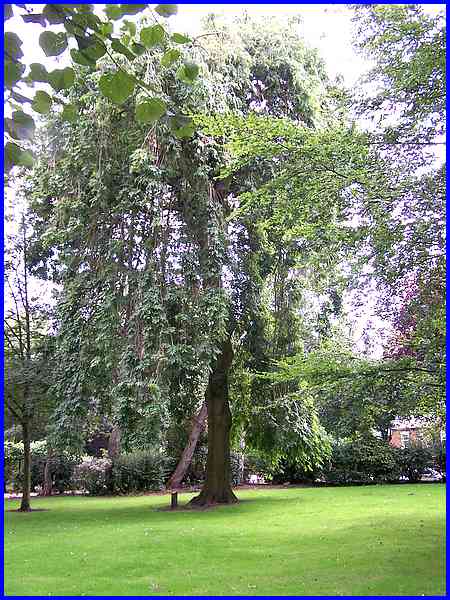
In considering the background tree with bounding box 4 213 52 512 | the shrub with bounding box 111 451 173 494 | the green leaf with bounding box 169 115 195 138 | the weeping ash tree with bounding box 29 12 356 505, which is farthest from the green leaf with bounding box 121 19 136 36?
the shrub with bounding box 111 451 173 494

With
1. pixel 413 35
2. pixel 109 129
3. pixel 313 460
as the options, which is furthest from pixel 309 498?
pixel 413 35

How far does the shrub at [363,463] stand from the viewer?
2089 centimetres

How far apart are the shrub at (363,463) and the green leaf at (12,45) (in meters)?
20.0

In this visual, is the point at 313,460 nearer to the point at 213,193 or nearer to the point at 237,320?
the point at 237,320

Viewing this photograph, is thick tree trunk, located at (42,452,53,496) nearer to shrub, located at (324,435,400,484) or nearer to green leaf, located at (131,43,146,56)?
shrub, located at (324,435,400,484)

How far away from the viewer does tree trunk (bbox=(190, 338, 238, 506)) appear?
1567 centimetres

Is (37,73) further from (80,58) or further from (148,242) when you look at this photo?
(148,242)

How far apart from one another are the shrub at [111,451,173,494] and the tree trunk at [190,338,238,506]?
4.76m

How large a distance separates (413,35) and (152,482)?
1707 centimetres

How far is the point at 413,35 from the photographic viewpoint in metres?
7.21

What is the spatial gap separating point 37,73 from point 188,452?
20.1 metres

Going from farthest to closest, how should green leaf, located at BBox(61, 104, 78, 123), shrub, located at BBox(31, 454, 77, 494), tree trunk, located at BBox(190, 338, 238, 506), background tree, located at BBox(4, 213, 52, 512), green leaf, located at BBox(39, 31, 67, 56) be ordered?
shrub, located at BBox(31, 454, 77, 494) < tree trunk, located at BBox(190, 338, 238, 506) < background tree, located at BBox(4, 213, 52, 512) < green leaf, located at BBox(61, 104, 78, 123) < green leaf, located at BBox(39, 31, 67, 56)

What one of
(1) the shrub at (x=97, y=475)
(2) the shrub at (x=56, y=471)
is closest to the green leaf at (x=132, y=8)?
(1) the shrub at (x=97, y=475)

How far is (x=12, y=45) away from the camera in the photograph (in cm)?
221
